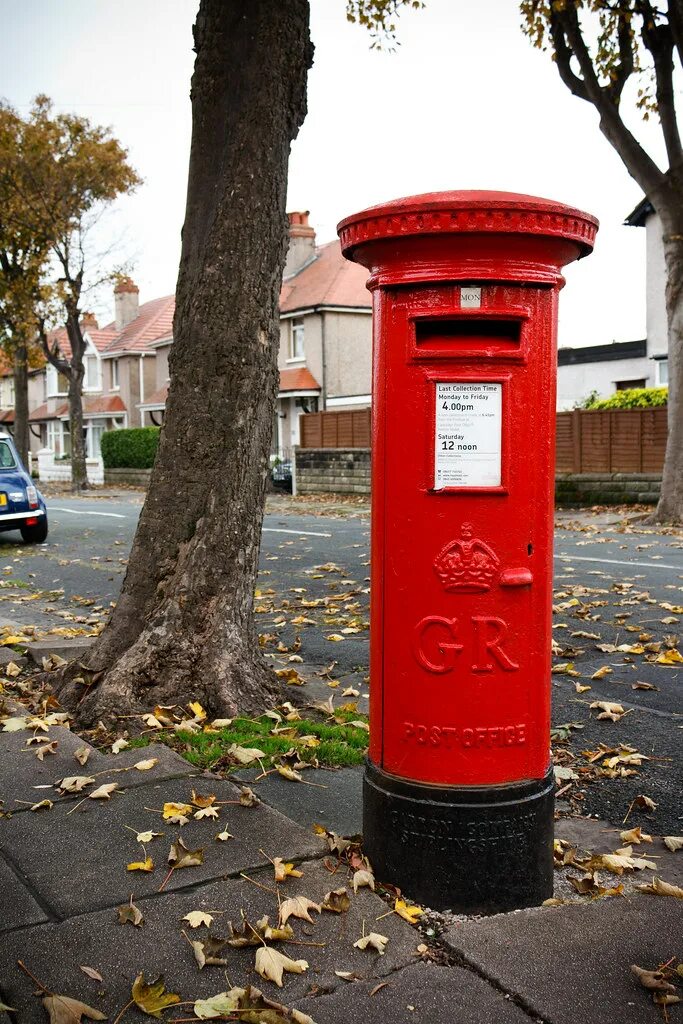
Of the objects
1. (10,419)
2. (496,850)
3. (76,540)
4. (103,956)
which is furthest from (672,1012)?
(10,419)

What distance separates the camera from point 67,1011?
8.24ft

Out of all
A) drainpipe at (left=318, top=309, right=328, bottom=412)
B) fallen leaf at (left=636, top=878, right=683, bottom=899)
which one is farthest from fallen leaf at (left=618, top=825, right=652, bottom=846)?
drainpipe at (left=318, top=309, right=328, bottom=412)

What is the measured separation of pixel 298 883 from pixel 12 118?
35181 millimetres

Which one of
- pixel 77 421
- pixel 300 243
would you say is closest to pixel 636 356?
pixel 300 243

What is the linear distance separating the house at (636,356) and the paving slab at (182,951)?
26893 millimetres

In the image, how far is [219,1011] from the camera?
8.39 ft

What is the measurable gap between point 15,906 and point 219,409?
2.63 meters

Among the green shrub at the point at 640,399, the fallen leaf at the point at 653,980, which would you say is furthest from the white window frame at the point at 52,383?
the fallen leaf at the point at 653,980

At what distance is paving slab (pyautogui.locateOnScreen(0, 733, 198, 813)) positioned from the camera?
402cm

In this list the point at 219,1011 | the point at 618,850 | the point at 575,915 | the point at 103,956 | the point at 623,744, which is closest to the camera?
the point at 219,1011

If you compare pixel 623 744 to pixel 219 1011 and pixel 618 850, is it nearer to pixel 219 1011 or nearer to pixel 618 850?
pixel 618 850

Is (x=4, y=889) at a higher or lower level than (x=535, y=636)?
lower

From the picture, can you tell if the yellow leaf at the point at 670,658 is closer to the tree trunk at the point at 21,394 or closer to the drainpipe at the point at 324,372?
the drainpipe at the point at 324,372

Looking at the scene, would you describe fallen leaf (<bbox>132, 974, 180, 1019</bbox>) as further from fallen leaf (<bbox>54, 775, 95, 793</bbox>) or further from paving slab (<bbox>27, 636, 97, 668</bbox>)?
paving slab (<bbox>27, 636, 97, 668</bbox>)
